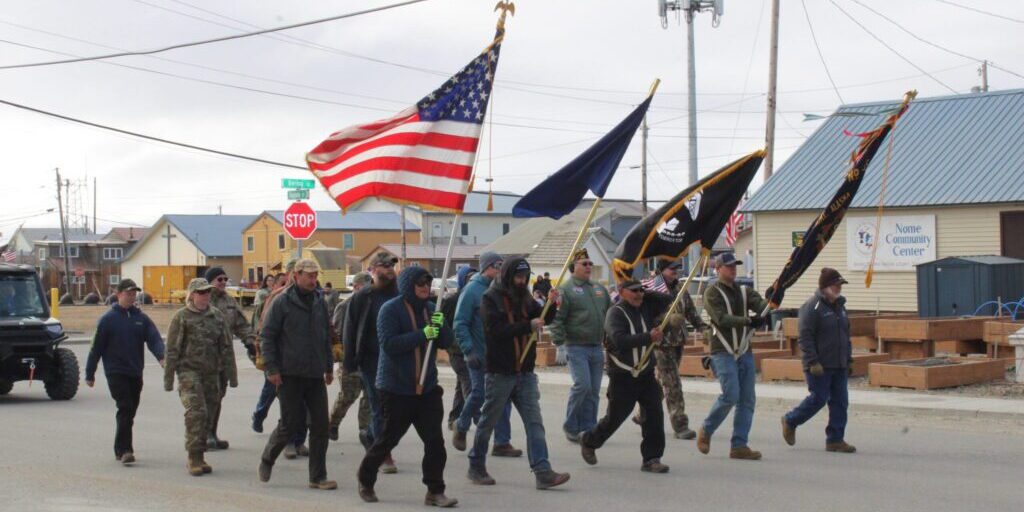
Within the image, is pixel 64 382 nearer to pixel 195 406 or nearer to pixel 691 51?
Result: pixel 195 406

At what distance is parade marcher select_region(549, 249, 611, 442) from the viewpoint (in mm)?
11164

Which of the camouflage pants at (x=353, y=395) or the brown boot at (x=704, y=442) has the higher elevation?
the camouflage pants at (x=353, y=395)

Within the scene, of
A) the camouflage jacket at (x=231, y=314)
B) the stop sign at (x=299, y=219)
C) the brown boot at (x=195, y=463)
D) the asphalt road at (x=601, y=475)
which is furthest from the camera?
the stop sign at (x=299, y=219)

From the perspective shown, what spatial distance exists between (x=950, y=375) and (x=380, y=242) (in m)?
79.3

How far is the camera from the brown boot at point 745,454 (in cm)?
1095

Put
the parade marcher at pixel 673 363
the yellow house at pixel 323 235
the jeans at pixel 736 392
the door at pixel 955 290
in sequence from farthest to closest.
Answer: the yellow house at pixel 323 235 < the door at pixel 955 290 < the parade marcher at pixel 673 363 < the jeans at pixel 736 392

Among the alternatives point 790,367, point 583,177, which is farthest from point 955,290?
point 583,177

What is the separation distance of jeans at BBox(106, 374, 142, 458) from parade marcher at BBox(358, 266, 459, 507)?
3.32 metres

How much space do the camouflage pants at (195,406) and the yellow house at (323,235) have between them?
77.9 m

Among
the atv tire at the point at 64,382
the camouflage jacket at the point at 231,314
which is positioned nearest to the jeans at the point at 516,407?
the camouflage jacket at the point at 231,314

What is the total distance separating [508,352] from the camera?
9.68 metres

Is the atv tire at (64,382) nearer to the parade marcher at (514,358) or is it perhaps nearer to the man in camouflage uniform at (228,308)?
the man in camouflage uniform at (228,308)

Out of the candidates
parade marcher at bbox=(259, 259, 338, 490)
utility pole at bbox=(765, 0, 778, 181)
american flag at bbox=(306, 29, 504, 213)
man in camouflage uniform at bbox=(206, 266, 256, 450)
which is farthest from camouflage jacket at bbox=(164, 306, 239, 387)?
utility pole at bbox=(765, 0, 778, 181)

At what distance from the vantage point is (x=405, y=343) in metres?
8.86
